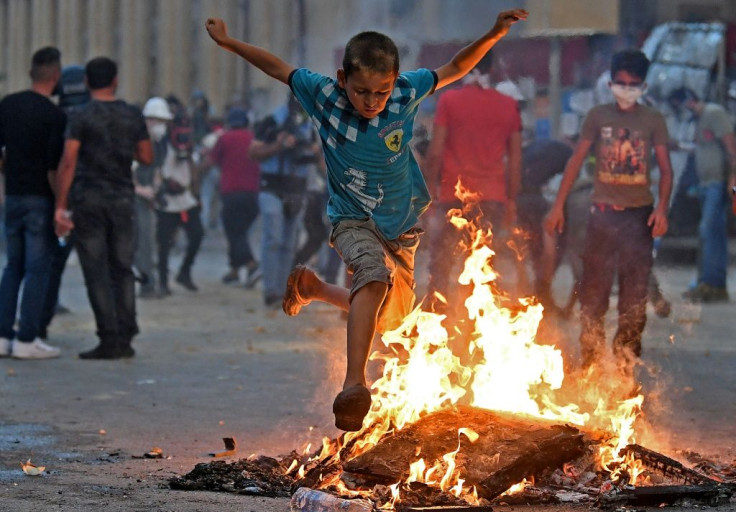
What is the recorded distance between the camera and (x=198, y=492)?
17.8 feet

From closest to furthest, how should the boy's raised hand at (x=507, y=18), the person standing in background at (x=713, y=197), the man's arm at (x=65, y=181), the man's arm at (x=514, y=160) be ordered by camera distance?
the boy's raised hand at (x=507, y=18) → the man's arm at (x=65, y=181) → the man's arm at (x=514, y=160) → the person standing in background at (x=713, y=197)

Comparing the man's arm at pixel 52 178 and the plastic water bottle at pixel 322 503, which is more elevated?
→ the man's arm at pixel 52 178

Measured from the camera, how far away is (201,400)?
8203 mm

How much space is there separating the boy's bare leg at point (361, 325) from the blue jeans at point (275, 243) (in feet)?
27.0

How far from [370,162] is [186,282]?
9.99 meters

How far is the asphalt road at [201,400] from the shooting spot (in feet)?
18.7

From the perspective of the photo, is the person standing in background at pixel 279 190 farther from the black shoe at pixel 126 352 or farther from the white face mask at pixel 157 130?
the black shoe at pixel 126 352

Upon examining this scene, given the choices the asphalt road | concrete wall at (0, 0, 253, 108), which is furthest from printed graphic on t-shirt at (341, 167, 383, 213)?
concrete wall at (0, 0, 253, 108)

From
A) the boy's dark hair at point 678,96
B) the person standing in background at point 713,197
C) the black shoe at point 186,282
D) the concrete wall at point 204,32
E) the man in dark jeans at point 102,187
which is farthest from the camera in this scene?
the concrete wall at point 204,32

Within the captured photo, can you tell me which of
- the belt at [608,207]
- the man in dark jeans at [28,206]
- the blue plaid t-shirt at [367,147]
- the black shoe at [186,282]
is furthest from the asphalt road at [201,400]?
the black shoe at [186,282]

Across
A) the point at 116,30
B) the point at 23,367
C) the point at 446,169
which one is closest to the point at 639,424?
the point at 446,169

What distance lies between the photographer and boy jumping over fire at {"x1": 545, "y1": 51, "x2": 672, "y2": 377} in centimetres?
870

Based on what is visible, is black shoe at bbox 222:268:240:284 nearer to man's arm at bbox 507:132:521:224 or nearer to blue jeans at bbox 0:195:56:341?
blue jeans at bbox 0:195:56:341

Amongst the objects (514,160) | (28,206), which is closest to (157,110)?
(28,206)
